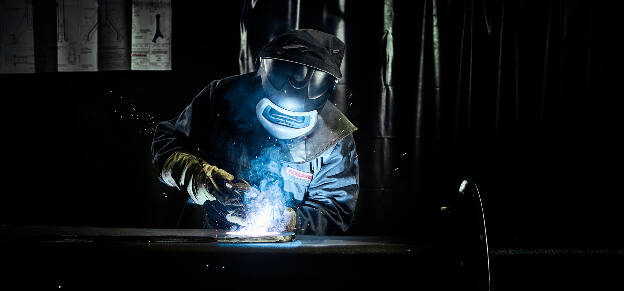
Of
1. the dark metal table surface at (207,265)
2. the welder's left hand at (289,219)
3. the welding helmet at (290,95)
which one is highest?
the welding helmet at (290,95)

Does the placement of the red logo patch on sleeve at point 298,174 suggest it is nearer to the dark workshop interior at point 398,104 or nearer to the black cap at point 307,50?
the dark workshop interior at point 398,104

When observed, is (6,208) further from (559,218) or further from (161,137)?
(559,218)

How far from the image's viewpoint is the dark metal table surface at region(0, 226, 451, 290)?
4.31 feet

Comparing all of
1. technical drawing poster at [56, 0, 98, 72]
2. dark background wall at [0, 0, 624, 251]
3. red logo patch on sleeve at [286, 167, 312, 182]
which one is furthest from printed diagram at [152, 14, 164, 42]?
red logo patch on sleeve at [286, 167, 312, 182]

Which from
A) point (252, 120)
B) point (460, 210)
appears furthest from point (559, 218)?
point (460, 210)

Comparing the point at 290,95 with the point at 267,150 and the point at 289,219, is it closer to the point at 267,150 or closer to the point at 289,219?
the point at 267,150

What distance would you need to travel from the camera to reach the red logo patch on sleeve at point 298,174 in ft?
9.01

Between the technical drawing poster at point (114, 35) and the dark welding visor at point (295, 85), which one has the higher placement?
the technical drawing poster at point (114, 35)

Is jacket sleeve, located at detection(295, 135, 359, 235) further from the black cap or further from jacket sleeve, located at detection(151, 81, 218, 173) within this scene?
jacket sleeve, located at detection(151, 81, 218, 173)

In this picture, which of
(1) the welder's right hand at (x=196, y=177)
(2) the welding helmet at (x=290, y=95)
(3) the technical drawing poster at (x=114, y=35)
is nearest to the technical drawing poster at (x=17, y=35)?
(3) the technical drawing poster at (x=114, y=35)

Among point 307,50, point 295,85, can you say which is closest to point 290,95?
point 295,85

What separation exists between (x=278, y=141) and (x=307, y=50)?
559 millimetres

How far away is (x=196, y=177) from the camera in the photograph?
93.2 inches

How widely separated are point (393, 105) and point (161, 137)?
55.4 inches
